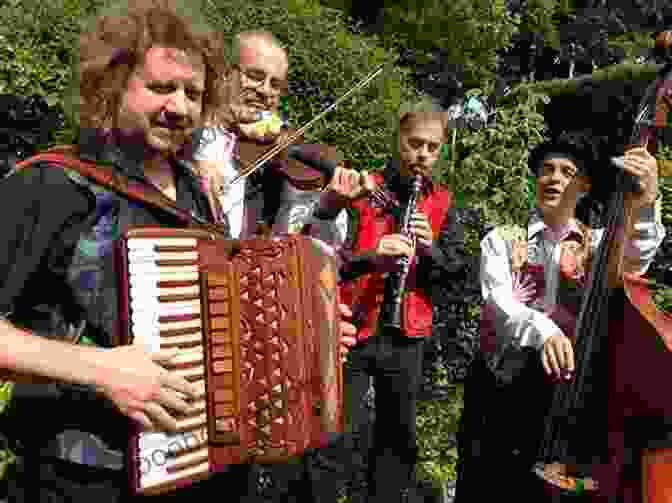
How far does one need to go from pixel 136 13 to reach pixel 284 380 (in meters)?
0.93

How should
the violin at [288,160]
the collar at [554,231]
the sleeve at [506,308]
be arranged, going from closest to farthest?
1. the violin at [288,160]
2. the sleeve at [506,308]
3. the collar at [554,231]

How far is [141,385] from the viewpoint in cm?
136

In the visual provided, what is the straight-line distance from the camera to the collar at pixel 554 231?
2.88m

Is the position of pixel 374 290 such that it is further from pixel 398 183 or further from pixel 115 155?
pixel 115 155

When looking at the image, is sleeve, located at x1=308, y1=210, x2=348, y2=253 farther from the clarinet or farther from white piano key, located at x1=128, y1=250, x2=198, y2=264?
white piano key, located at x1=128, y1=250, x2=198, y2=264

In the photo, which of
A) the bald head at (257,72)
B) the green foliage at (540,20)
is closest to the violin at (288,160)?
the bald head at (257,72)

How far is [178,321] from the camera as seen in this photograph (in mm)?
1457

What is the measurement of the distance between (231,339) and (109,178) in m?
0.44

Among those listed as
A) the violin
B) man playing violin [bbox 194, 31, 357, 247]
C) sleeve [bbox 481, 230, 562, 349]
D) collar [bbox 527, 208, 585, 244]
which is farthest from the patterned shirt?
collar [bbox 527, 208, 585, 244]

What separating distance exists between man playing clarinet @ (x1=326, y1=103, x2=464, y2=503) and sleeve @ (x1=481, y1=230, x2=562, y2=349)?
43cm

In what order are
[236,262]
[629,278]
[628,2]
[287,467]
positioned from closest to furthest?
1. [236,262]
2. [629,278]
3. [287,467]
4. [628,2]

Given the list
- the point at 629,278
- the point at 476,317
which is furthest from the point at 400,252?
the point at 476,317

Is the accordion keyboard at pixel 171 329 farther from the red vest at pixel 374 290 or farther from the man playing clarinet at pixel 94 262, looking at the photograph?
the red vest at pixel 374 290

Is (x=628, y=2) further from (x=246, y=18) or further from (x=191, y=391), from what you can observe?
(x=191, y=391)
